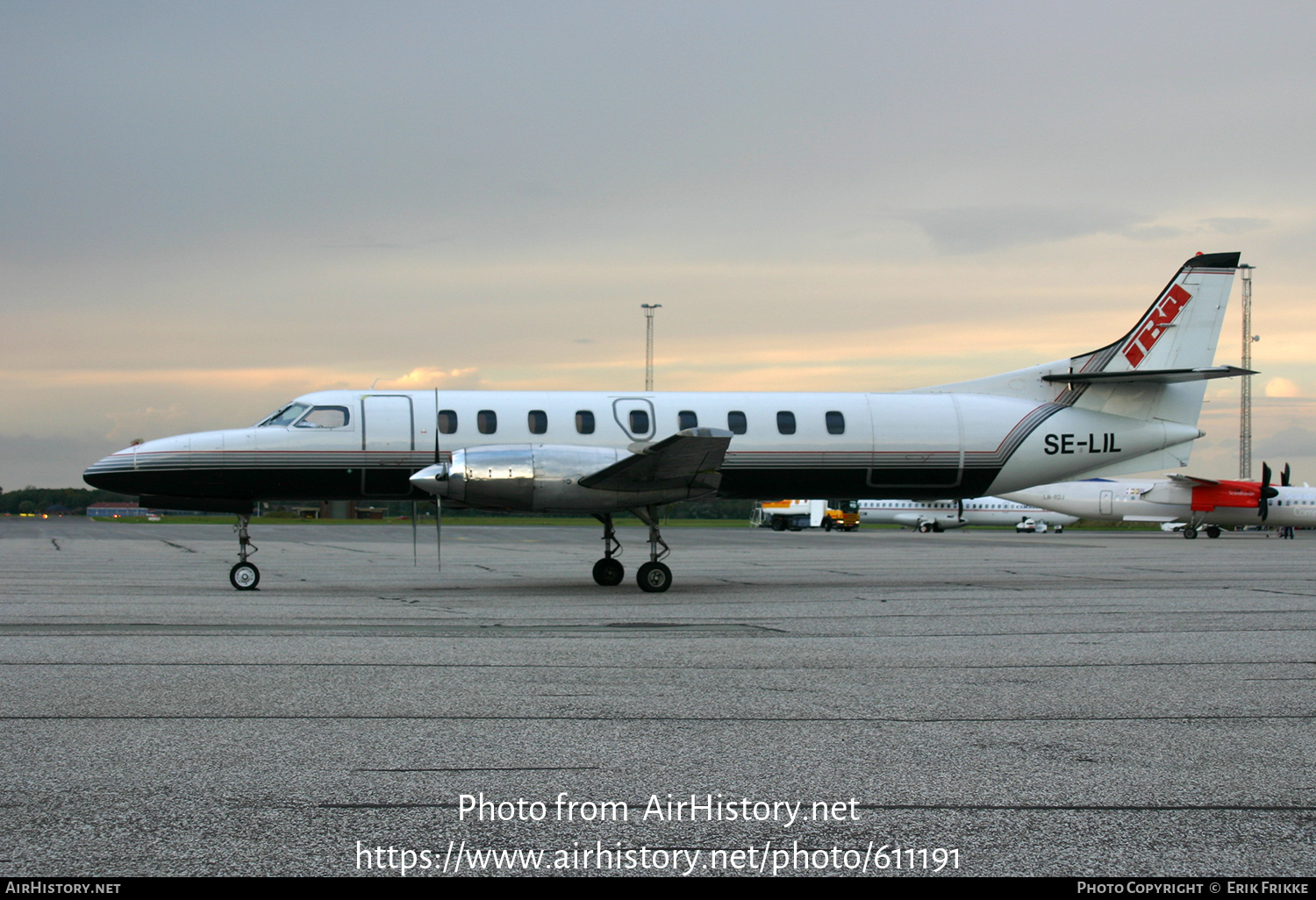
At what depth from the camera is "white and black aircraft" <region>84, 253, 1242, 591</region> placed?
17.5 meters

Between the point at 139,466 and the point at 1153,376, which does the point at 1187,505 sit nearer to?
the point at 1153,376

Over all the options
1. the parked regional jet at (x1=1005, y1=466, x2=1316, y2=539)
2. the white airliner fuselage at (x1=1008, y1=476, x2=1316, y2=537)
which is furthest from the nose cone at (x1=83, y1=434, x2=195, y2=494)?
the white airliner fuselage at (x1=1008, y1=476, x2=1316, y2=537)

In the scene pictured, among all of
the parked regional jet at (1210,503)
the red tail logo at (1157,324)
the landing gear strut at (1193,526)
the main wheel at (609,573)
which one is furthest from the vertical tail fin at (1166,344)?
the landing gear strut at (1193,526)

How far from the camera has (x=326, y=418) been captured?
18969 mm

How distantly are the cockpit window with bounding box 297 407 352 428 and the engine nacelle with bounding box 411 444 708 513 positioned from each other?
2525mm

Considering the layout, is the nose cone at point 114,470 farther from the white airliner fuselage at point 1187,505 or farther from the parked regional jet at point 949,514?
the parked regional jet at point 949,514

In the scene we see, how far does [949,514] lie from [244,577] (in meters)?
60.2

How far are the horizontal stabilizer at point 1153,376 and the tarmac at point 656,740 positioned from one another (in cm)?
760

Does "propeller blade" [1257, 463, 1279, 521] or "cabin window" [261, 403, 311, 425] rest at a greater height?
"cabin window" [261, 403, 311, 425]

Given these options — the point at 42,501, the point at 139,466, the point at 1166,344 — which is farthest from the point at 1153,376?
the point at 42,501

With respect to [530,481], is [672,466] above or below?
above

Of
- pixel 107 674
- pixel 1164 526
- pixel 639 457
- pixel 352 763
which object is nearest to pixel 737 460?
pixel 639 457

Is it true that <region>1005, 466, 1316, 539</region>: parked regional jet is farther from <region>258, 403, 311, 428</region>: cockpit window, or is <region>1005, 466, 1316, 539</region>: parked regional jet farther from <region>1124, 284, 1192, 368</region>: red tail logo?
<region>258, 403, 311, 428</region>: cockpit window
